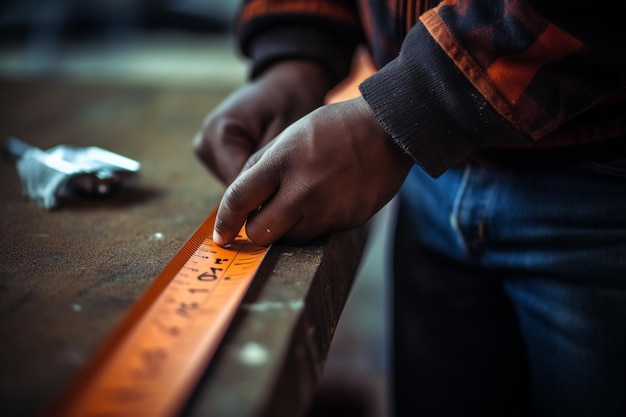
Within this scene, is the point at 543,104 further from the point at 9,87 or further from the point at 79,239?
the point at 9,87

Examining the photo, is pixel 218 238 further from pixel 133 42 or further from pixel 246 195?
pixel 133 42

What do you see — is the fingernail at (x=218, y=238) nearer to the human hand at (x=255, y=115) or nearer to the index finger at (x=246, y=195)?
the index finger at (x=246, y=195)

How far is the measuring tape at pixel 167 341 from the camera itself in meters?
0.35

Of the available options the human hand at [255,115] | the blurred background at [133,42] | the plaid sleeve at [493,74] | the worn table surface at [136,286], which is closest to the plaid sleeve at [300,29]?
the human hand at [255,115]

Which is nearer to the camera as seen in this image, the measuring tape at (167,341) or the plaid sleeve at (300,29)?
the measuring tape at (167,341)

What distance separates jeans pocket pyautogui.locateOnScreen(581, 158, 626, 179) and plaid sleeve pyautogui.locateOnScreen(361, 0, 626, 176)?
0.11m

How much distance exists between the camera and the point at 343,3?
810mm

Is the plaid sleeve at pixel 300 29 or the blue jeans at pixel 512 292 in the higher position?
the plaid sleeve at pixel 300 29

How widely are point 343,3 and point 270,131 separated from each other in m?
0.21

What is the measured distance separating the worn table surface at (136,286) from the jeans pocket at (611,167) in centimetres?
26

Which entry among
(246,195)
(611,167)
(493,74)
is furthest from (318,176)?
(611,167)

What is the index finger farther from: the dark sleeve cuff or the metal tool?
the metal tool

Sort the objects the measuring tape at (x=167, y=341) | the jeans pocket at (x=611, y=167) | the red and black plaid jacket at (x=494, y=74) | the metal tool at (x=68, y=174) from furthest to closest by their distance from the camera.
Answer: the metal tool at (x=68, y=174), the jeans pocket at (x=611, y=167), the red and black plaid jacket at (x=494, y=74), the measuring tape at (x=167, y=341)

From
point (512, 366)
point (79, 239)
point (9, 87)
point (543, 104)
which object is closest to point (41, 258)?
point (79, 239)
